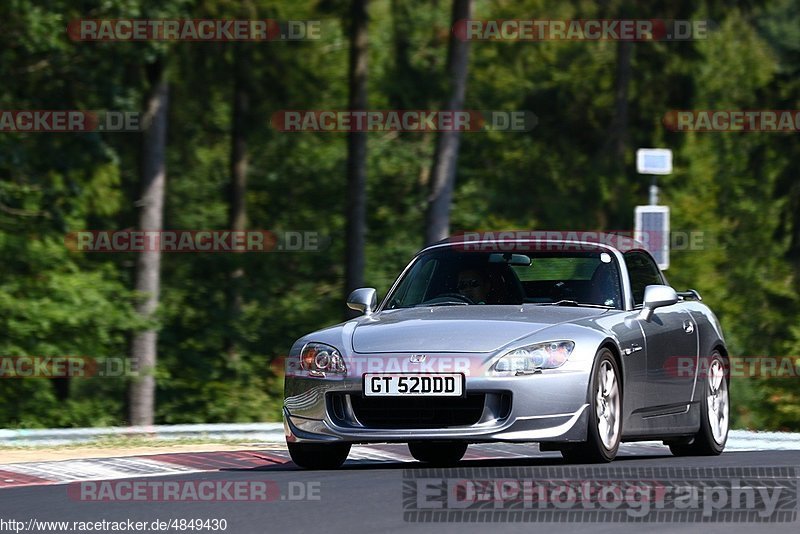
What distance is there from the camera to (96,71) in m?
29.8

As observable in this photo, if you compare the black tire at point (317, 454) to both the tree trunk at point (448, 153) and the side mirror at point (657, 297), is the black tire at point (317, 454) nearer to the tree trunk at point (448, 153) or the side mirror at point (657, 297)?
the side mirror at point (657, 297)

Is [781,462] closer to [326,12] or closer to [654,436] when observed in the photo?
[654,436]

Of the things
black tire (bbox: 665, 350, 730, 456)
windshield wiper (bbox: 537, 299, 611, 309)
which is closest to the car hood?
windshield wiper (bbox: 537, 299, 611, 309)

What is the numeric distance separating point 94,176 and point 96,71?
5585 mm

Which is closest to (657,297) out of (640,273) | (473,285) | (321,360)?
(640,273)

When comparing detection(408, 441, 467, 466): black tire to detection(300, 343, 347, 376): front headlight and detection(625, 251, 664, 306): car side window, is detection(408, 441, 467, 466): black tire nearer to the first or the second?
detection(300, 343, 347, 376): front headlight

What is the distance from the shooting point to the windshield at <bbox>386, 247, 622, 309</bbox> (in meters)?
11.6

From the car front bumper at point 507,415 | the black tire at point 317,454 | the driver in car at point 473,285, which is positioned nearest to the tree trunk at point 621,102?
the driver in car at point 473,285

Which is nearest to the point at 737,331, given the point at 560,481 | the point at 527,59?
the point at 527,59

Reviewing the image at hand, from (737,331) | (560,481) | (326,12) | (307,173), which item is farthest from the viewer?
(307,173)

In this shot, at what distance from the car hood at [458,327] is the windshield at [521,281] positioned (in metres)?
0.29

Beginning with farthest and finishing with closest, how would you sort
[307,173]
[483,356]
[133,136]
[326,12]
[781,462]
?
[307,173]
[133,136]
[326,12]
[781,462]
[483,356]

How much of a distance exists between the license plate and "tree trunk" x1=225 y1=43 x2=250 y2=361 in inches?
1136

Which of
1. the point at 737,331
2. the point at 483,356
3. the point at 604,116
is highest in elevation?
the point at 604,116
